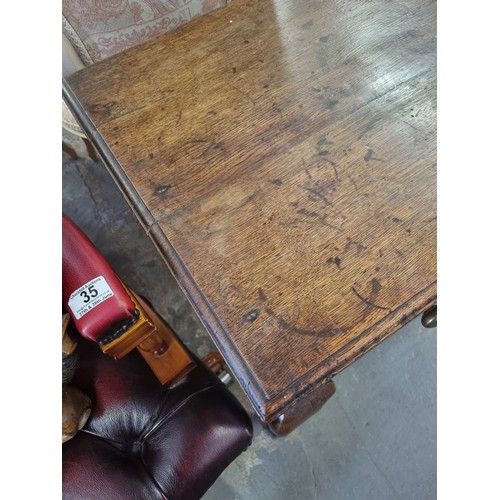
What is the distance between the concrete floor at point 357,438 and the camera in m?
1.18

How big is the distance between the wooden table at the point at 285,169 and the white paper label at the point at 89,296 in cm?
10

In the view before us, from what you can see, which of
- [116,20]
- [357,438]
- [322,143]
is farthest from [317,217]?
[357,438]

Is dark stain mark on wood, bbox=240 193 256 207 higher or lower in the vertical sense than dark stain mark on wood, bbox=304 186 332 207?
higher

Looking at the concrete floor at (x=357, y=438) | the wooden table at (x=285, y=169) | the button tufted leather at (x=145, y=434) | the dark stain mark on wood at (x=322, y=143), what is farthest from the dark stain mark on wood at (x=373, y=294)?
the concrete floor at (x=357, y=438)

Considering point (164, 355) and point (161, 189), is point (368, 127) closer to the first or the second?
point (161, 189)

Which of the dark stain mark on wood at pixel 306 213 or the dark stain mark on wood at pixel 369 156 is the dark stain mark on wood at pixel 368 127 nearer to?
the dark stain mark on wood at pixel 369 156

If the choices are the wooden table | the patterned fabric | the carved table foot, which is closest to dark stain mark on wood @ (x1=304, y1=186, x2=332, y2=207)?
the wooden table

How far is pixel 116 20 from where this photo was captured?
39.5 inches

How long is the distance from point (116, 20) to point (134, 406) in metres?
0.84

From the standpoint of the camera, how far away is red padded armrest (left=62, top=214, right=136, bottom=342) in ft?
2.17

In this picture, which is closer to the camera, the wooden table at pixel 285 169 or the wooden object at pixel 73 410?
the wooden table at pixel 285 169

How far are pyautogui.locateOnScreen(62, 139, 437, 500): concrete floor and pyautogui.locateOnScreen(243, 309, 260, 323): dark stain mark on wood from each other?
699mm

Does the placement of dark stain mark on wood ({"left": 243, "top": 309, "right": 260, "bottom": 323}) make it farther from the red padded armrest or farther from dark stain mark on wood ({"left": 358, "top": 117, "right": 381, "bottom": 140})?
dark stain mark on wood ({"left": 358, "top": 117, "right": 381, "bottom": 140})

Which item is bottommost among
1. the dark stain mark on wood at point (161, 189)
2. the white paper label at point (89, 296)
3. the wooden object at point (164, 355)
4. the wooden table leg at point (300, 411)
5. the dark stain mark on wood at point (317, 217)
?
the wooden table leg at point (300, 411)
